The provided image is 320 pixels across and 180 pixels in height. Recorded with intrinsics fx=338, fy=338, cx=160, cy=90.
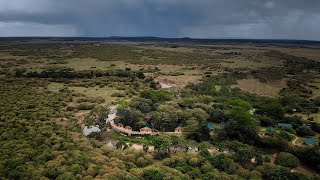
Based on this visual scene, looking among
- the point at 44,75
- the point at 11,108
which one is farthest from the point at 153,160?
the point at 44,75

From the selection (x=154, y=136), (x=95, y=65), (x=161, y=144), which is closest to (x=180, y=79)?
(x=95, y=65)

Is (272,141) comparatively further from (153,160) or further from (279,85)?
(279,85)

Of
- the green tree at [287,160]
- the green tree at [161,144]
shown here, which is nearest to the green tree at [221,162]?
the green tree at [161,144]

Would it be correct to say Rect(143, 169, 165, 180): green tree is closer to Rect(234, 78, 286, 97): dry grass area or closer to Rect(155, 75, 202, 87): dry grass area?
Rect(234, 78, 286, 97): dry grass area

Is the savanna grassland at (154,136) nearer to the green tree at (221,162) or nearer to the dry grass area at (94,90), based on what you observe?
the green tree at (221,162)

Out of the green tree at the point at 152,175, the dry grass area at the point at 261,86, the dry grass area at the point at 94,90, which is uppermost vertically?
the green tree at the point at 152,175

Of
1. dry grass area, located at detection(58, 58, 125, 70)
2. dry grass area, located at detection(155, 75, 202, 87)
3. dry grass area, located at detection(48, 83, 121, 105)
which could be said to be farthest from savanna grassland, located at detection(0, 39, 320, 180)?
dry grass area, located at detection(58, 58, 125, 70)

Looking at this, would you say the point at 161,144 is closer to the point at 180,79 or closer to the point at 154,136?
the point at 154,136

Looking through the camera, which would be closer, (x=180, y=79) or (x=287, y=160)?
(x=287, y=160)
